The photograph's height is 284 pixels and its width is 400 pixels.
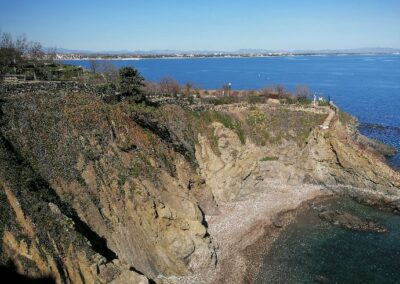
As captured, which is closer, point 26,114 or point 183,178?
point 26,114

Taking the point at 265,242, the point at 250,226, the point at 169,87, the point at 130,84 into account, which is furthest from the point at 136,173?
the point at 169,87

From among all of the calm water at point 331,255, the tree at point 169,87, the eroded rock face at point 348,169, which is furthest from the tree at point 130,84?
the eroded rock face at point 348,169

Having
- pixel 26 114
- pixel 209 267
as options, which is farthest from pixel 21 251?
pixel 209 267

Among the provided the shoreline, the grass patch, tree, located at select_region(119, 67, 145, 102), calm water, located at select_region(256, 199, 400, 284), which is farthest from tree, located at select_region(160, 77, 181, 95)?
calm water, located at select_region(256, 199, 400, 284)

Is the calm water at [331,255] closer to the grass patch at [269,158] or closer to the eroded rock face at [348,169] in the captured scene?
the eroded rock face at [348,169]

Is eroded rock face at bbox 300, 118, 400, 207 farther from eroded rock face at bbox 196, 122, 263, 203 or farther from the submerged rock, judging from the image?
eroded rock face at bbox 196, 122, 263, 203

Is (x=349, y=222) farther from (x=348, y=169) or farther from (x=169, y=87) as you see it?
(x=169, y=87)

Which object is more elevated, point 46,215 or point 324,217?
point 46,215

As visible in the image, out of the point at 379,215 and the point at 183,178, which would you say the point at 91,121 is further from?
the point at 379,215
